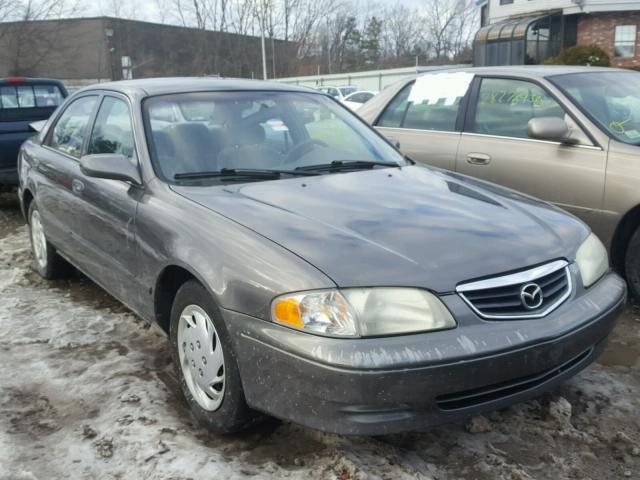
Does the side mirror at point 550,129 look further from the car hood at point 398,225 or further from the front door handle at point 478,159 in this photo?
the car hood at point 398,225

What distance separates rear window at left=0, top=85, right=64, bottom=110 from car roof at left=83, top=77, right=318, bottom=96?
4582 mm

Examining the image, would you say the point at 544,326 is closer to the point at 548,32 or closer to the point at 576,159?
the point at 576,159

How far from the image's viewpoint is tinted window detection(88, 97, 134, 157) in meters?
3.60

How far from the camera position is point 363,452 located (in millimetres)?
2602

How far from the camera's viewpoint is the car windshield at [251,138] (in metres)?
3.34

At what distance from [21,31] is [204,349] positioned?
4383 centimetres

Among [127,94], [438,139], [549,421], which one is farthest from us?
[438,139]

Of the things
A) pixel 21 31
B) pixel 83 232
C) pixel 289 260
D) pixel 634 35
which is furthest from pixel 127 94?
pixel 21 31

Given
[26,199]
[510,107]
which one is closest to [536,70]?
[510,107]

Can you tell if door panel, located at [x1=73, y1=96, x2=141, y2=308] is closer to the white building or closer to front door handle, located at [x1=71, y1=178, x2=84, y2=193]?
front door handle, located at [x1=71, y1=178, x2=84, y2=193]

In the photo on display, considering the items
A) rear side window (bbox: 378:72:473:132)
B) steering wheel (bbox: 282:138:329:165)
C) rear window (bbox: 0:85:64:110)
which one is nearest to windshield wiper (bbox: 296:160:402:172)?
steering wheel (bbox: 282:138:329:165)

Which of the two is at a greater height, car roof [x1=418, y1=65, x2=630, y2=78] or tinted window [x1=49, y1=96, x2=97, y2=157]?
car roof [x1=418, y1=65, x2=630, y2=78]

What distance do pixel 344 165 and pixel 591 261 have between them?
138 centimetres

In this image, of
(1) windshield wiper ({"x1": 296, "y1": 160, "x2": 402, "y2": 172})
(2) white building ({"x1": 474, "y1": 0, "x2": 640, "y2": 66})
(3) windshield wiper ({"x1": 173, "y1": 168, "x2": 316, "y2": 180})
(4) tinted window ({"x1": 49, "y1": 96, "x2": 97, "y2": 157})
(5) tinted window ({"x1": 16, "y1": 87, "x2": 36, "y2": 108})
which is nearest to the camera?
(3) windshield wiper ({"x1": 173, "y1": 168, "x2": 316, "y2": 180})
